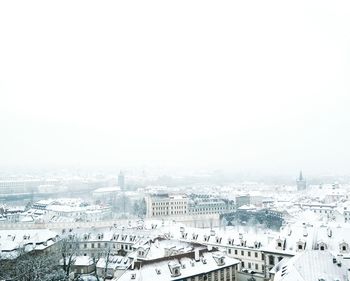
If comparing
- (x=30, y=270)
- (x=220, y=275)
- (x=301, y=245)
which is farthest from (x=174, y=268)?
(x=301, y=245)

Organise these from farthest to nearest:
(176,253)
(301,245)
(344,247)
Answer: (176,253) < (301,245) < (344,247)

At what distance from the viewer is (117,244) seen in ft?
229

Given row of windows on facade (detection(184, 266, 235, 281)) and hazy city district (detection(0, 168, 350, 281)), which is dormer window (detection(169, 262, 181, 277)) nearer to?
hazy city district (detection(0, 168, 350, 281))

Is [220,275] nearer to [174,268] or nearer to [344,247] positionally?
[174,268]

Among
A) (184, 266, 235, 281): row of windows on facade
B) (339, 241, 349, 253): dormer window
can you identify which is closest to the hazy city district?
(184, 266, 235, 281): row of windows on facade

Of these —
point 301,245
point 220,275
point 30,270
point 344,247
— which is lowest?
point 220,275

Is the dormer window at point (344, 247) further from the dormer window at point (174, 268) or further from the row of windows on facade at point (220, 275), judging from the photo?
the dormer window at point (174, 268)

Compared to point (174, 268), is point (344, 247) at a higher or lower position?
higher

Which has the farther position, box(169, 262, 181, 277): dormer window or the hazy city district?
box(169, 262, 181, 277): dormer window

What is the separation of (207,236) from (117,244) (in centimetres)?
1418

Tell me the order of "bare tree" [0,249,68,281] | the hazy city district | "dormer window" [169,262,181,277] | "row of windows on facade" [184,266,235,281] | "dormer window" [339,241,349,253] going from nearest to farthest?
the hazy city district → "dormer window" [169,262,181,277] → "bare tree" [0,249,68,281] → "row of windows on facade" [184,266,235,281] → "dormer window" [339,241,349,253]

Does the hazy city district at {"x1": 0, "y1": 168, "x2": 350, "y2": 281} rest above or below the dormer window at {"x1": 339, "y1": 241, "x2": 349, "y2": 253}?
below

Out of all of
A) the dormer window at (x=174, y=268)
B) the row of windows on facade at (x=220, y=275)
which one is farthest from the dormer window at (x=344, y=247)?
the dormer window at (x=174, y=268)

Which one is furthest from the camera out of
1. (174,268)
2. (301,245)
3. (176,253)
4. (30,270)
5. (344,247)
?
(176,253)
